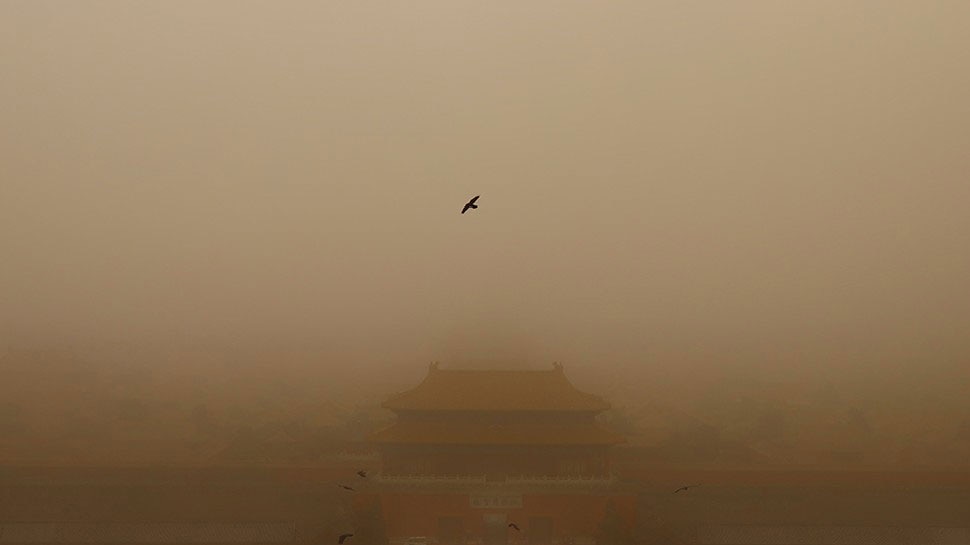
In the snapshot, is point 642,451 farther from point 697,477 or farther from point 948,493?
point 948,493

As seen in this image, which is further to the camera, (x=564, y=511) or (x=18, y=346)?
(x=18, y=346)

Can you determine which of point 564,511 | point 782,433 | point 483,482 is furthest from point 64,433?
point 782,433

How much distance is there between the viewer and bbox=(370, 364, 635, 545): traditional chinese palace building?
24.6 feet

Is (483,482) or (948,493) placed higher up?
(483,482)

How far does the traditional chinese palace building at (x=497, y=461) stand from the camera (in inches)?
295

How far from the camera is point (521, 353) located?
814cm

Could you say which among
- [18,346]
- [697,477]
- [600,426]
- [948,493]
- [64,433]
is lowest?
[948,493]

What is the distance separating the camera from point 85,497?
A: 7.56 metres

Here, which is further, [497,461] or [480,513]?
[497,461]

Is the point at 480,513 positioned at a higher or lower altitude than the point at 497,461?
lower

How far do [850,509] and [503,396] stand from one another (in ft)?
10.8

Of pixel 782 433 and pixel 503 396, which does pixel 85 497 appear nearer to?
pixel 503 396

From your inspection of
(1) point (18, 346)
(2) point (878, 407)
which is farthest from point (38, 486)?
(2) point (878, 407)

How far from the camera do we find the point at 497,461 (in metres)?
7.70
